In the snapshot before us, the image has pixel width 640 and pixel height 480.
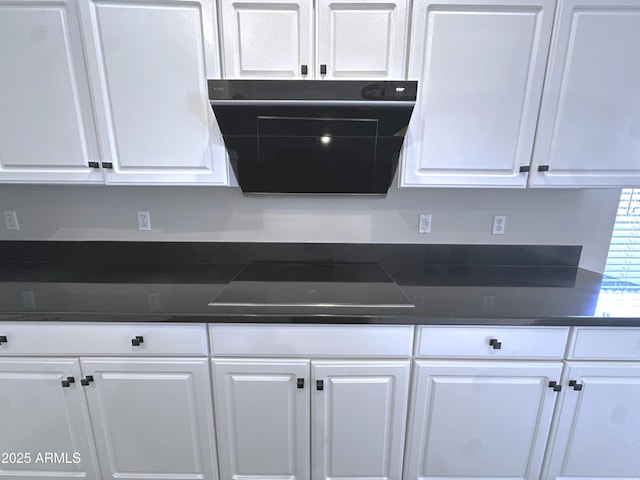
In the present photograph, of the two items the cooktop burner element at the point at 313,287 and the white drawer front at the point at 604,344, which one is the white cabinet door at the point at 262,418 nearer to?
the cooktop burner element at the point at 313,287

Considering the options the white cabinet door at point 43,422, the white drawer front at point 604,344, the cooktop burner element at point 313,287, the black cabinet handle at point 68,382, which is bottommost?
the white cabinet door at point 43,422

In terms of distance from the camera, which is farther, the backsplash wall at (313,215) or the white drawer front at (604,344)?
the backsplash wall at (313,215)

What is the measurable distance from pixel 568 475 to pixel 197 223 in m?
2.16

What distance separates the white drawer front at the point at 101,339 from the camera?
103cm

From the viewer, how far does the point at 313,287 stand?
4.14 ft

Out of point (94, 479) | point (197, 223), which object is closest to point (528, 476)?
point (94, 479)

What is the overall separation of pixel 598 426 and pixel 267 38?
2090 mm

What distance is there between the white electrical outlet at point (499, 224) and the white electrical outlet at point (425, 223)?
1.22 ft

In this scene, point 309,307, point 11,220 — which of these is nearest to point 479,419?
point 309,307

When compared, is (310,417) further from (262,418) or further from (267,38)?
(267,38)

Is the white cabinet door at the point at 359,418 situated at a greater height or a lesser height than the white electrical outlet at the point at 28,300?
lesser

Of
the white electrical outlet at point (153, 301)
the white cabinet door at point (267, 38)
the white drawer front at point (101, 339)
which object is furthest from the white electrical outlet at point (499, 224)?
the white electrical outlet at point (153, 301)

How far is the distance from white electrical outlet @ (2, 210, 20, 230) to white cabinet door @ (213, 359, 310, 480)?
155 cm

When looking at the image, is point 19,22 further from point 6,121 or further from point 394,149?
point 394,149
